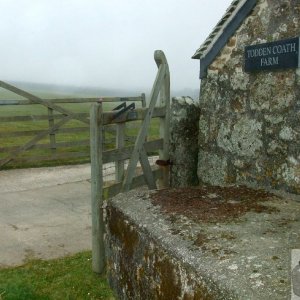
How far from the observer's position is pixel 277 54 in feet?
15.0

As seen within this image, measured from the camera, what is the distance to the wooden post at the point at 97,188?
4633 millimetres

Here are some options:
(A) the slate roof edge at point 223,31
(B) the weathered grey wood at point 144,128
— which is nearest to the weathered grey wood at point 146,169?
(B) the weathered grey wood at point 144,128

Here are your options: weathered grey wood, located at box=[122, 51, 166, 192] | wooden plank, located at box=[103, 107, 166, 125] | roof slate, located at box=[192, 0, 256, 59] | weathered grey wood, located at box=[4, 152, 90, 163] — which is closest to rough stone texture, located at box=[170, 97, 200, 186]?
wooden plank, located at box=[103, 107, 166, 125]

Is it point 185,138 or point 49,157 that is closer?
point 185,138

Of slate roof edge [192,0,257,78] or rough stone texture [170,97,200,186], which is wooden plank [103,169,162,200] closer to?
rough stone texture [170,97,200,186]

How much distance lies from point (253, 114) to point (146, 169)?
1471 mm

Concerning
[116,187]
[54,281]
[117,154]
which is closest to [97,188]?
[116,187]

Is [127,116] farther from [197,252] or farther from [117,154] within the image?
[197,252]

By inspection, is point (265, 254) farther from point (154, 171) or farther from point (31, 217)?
point (31, 217)

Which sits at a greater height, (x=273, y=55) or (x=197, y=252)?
(x=273, y=55)

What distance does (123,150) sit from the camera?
16.4 ft

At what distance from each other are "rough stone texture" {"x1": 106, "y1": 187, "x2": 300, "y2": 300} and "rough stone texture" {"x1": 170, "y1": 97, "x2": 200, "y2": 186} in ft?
4.77

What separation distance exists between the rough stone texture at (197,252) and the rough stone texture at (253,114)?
487 mm

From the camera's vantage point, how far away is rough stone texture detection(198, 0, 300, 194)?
14.8ft
